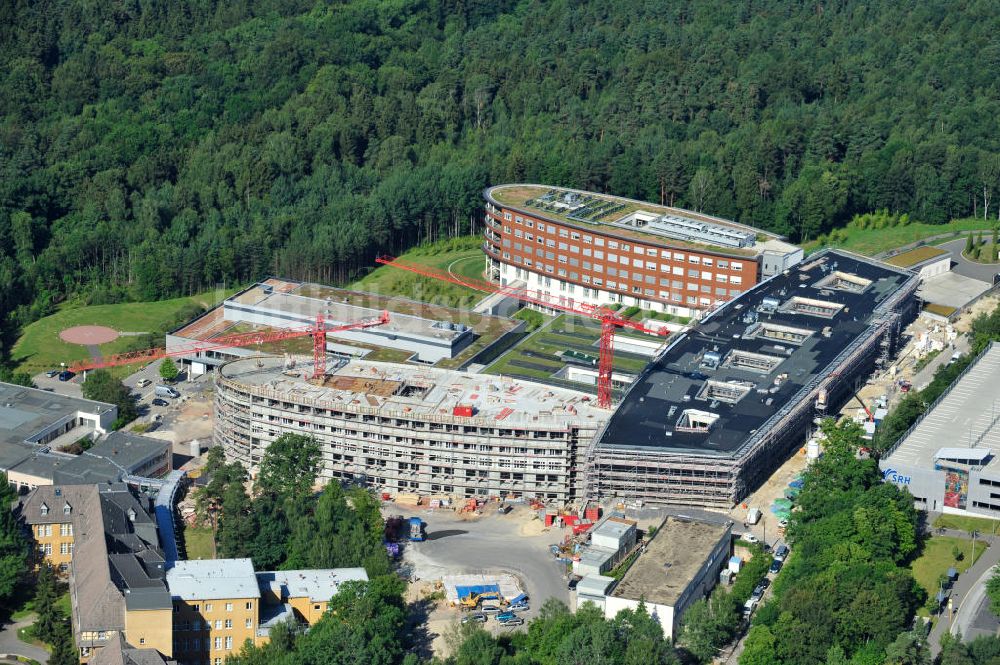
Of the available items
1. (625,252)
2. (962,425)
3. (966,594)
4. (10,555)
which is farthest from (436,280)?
(966,594)

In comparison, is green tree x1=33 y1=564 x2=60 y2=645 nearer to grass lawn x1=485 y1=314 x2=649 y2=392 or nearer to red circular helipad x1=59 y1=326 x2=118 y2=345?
grass lawn x1=485 y1=314 x2=649 y2=392

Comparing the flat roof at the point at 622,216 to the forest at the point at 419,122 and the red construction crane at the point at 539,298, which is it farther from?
the forest at the point at 419,122

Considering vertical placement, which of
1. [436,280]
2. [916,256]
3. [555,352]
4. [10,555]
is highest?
[916,256]

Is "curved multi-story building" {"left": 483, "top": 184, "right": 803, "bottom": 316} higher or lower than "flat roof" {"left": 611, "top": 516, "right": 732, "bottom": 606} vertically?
higher

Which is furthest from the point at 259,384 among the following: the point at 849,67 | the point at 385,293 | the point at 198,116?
the point at 849,67

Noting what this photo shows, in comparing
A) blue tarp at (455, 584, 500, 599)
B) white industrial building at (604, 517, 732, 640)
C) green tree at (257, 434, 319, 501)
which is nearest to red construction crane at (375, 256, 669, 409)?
white industrial building at (604, 517, 732, 640)

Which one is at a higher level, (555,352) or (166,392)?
(555,352)

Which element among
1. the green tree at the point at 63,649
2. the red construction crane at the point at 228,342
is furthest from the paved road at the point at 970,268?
the green tree at the point at 63,649

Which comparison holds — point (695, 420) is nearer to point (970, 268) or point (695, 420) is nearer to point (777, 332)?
point (777, 332)
